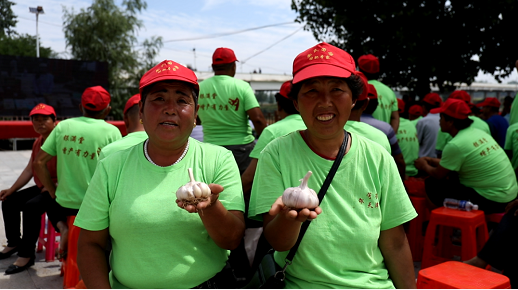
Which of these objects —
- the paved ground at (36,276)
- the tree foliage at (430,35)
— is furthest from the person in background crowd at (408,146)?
the tree foliage at (430,35)

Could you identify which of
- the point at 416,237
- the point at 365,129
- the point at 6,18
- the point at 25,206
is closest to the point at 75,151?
the point at 25,206

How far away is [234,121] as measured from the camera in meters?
4.33

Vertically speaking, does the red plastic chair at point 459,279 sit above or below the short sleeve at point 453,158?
below

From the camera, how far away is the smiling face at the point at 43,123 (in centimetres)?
456

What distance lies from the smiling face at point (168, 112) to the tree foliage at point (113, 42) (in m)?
20.3

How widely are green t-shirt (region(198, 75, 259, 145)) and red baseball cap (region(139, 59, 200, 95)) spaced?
244 cm

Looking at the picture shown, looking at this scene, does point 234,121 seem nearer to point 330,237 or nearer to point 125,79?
point 330,237

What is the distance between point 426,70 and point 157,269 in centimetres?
1353

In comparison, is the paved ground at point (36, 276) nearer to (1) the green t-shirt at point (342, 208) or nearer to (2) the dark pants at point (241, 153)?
(2) the dark pants at point (241, 153)

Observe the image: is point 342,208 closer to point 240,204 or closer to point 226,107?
point 240,204

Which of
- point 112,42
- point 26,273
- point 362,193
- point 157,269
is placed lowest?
point 26,273

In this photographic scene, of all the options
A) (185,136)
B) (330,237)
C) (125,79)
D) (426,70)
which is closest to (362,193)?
(330,237)

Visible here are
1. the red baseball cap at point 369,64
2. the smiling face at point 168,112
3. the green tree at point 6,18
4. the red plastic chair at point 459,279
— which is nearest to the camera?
the smiling face at point 168,112

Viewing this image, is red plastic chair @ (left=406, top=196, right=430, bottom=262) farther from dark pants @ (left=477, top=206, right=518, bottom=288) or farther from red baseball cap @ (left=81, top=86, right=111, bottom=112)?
red baseball cap @ (left=81, top=86, right=111, bottom=112)
